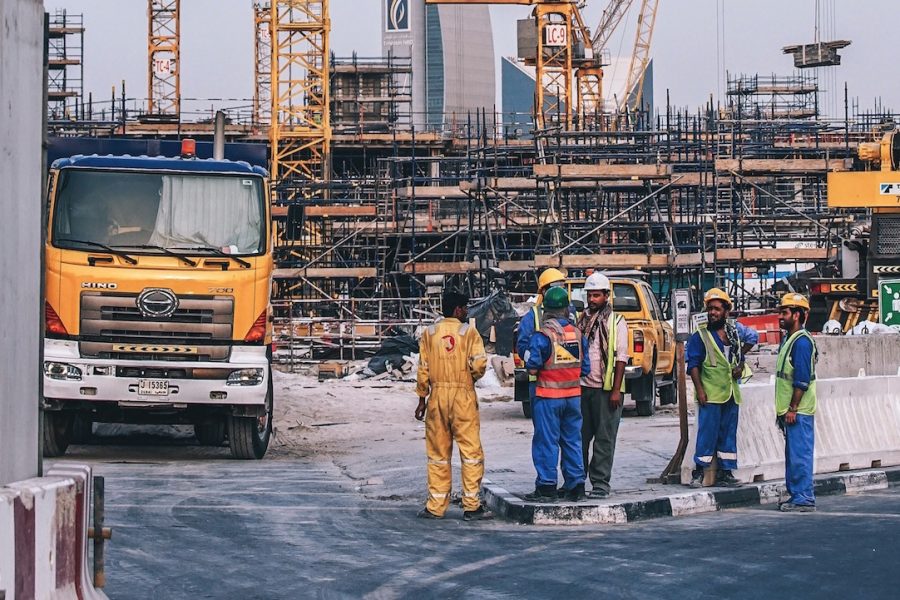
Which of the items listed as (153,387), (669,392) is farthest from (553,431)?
(669,392)

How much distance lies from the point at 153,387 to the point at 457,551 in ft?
21.1

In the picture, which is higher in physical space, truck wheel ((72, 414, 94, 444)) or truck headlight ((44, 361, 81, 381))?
truck headlight ((44, 361, 81, 381))

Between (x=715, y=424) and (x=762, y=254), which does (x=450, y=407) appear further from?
(x=762, y=254)

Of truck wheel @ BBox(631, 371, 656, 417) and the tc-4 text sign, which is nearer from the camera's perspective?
the tc-4 text sign

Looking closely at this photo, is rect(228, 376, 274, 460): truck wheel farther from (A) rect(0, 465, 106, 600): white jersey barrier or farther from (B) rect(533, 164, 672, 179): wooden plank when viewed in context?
(B) rect(533, 164, 672, 179): wooden plank

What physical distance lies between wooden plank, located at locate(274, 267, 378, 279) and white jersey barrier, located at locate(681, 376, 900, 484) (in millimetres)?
35608

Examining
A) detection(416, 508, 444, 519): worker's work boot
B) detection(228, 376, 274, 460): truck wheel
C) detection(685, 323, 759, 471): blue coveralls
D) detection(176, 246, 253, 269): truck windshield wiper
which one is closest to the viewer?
detection(416, 508, 444, 519): worker's work boot

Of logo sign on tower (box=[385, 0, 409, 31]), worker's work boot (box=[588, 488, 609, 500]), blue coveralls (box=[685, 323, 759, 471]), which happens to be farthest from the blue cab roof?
logo sign on tower (box=[385, 0, 409, 31])

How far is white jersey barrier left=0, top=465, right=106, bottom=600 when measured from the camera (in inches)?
231

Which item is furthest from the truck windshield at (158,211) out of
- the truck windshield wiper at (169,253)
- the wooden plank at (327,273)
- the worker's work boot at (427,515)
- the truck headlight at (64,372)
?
the wooden plank at (327,273)

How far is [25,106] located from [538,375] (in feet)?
21.1

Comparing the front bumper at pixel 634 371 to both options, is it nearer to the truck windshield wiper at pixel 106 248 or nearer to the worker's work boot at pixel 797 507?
the truck windshield wiper at pixel 106 248

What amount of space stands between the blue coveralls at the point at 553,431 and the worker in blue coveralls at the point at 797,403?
1.73 m

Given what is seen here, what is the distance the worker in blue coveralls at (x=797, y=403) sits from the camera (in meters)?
12.2
